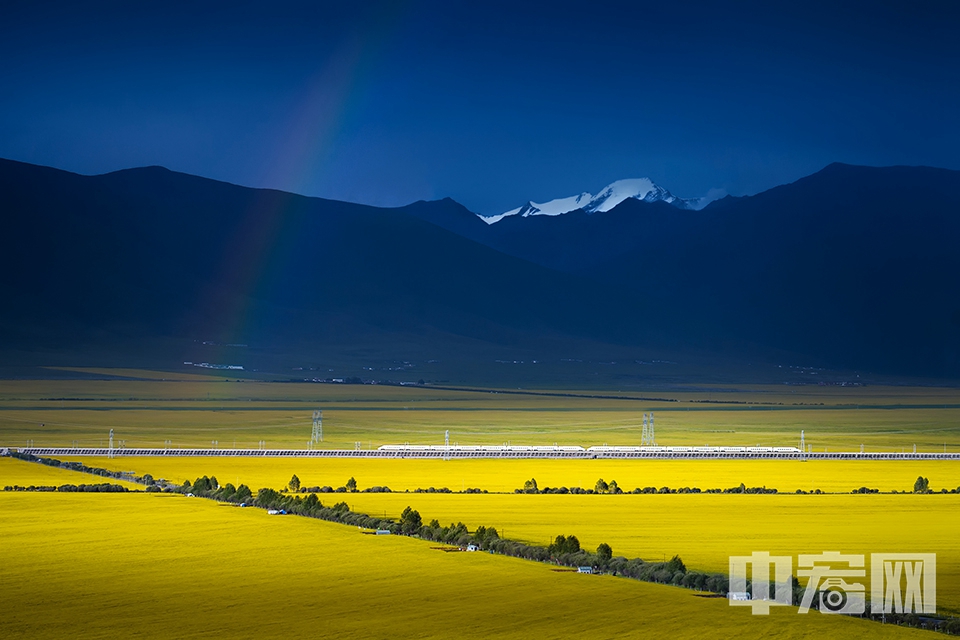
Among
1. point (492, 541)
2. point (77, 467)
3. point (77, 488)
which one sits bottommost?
point (77, 488)

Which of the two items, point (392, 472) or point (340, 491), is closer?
point (340, 491)

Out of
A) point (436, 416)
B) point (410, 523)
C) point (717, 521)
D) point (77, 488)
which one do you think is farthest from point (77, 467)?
point (436, 416)

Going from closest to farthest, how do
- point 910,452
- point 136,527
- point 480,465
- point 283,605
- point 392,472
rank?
point 283,605, point 136,527, point 392,472, point 480,465, point 910,452

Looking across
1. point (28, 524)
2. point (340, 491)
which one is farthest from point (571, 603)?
point (340, 491)

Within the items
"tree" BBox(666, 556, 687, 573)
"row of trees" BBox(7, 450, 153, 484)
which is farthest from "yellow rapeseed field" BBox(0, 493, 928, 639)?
"row of trees" BBox(7, 450, 153, 484)

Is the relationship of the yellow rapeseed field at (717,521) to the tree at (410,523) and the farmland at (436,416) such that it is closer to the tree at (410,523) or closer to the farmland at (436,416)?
the tree at (410,523)

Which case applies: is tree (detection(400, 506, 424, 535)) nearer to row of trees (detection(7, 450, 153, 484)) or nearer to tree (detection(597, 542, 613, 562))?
tree (detection(597, 542, 613, 562))

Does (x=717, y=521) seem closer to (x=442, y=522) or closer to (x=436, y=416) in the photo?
(x=442, y=522)

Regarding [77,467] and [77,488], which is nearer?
[77,488]

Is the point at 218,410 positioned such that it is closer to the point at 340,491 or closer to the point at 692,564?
the point at 340,491
